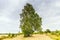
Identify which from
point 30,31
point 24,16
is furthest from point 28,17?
point 30,31

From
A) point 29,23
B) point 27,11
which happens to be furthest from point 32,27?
point 27,11

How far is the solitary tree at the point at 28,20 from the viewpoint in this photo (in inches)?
2105

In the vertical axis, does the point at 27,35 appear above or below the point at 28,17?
below

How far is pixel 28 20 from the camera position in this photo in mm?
54719

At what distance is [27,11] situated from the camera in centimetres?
5506

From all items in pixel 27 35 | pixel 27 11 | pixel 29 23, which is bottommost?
pixel 27 35

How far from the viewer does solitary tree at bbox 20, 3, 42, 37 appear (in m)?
53.5

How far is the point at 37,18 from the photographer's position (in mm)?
57031

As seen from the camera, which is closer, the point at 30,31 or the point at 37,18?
the point at 30,31

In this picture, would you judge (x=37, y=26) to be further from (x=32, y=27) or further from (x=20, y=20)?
(x=20, y=20)

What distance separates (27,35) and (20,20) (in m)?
5.24

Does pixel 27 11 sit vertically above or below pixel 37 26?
above

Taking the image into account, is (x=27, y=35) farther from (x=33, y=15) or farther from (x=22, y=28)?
(x=33, y=15)

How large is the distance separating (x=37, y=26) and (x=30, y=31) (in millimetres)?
4434
